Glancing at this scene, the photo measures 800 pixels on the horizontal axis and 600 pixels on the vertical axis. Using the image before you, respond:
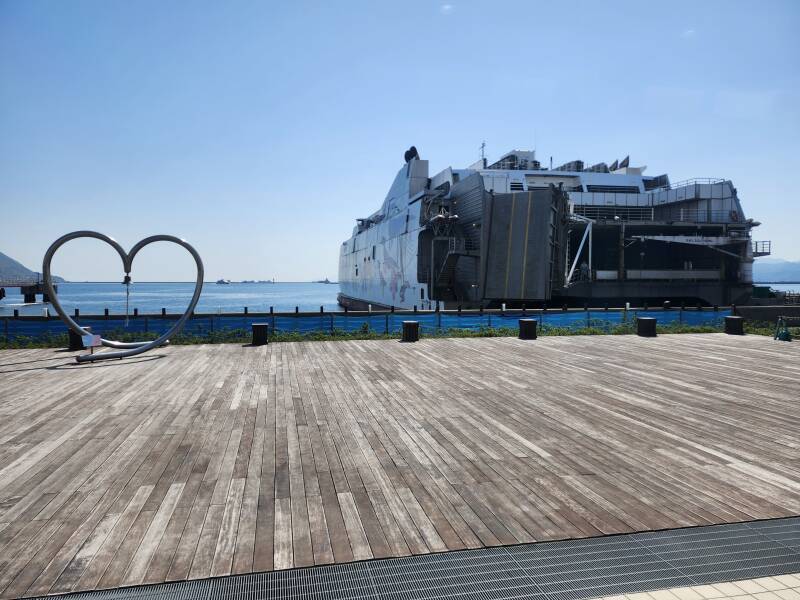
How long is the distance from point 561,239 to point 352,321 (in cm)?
2290

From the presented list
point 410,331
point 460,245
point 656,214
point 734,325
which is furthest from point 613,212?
point 410,331

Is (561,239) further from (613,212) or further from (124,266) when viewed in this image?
(124,266)

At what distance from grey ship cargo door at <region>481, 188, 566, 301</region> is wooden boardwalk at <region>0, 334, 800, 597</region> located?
23.4 meters

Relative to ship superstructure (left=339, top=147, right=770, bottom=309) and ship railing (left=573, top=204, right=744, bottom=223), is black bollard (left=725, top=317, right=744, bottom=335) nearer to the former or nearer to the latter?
ship superstructure (left=339, top=147, right=770, bottom=309)

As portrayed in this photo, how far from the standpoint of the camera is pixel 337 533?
431 centimetres

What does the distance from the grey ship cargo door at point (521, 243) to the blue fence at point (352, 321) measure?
1274cm

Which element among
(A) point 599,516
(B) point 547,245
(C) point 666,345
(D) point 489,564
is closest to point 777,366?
(C) point 666,345

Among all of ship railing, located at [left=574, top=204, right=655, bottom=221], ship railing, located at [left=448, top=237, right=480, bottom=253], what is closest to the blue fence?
ship railing, located at [left=448, top=237, right=480, bottom=253]

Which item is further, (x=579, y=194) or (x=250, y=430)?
(x=579, y=194)

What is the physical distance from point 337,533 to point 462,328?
1589 centimetres

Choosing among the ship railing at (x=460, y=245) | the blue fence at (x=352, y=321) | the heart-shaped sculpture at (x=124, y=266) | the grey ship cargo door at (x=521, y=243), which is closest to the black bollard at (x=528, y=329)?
the blue fence at (x=352, y=321)

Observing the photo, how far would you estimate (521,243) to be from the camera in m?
35.7

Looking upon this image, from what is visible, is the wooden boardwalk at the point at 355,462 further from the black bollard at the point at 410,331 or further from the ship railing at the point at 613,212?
the ship railing at the point at 613,212

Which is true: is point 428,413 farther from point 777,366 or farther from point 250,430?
point 777,366
